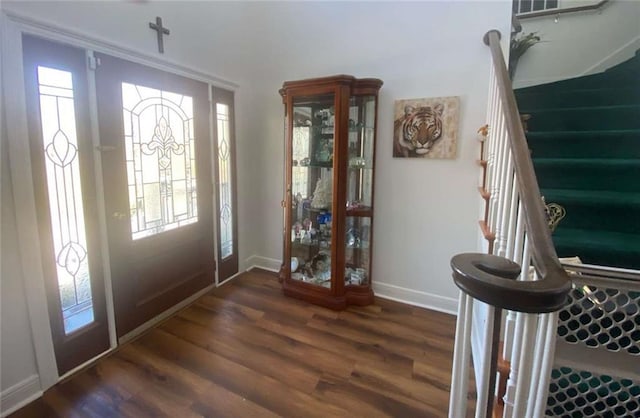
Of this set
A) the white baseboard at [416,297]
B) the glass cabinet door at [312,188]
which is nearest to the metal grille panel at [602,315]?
the white baseboard at [416,297]

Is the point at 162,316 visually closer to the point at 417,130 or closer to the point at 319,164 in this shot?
the point at 319,164

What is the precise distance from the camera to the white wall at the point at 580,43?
307 cm

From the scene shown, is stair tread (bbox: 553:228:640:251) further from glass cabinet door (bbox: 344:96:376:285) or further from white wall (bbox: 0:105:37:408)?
white wall (bbox: 0:105:37:408)

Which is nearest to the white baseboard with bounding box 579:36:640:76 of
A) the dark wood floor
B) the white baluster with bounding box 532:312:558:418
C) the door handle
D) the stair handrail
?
the dark wood floor

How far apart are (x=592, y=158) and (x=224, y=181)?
3061mm

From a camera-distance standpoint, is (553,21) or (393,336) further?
(553,21)

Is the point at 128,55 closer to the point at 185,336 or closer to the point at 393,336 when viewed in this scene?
the point at 185,336

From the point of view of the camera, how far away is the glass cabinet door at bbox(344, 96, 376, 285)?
263 cm

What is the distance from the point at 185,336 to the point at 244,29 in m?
2.96

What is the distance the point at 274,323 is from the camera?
7.95 ft

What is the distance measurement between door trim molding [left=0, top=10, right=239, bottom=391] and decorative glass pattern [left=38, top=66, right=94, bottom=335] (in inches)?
3.9

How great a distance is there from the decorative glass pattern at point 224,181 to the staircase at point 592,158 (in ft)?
8.69

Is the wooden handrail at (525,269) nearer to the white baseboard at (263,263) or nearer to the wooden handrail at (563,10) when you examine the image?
the white baseboard at (263,263)

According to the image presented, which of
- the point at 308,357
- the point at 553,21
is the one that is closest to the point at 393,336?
the point at 308,357
